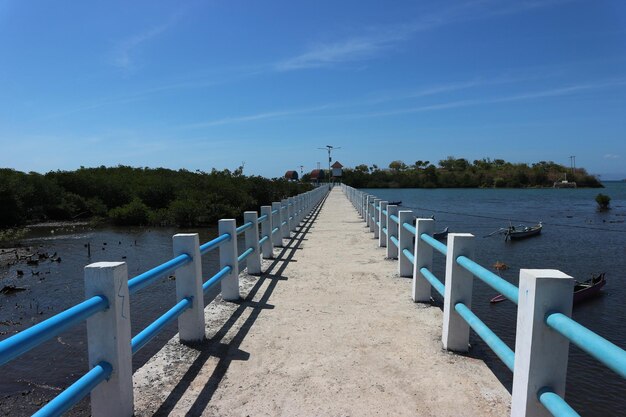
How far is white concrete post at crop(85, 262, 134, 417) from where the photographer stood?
10.2ft

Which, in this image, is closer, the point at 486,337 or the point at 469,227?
the point at 486,337

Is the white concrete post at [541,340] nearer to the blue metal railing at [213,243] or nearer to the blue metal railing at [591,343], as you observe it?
the blue metal railing at [591,343]

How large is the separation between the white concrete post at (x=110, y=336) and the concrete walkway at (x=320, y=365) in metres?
0.35

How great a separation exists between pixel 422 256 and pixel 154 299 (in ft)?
31.2

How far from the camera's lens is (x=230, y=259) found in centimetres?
638

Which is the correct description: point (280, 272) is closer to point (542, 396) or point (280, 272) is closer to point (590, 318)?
point (542, 396)

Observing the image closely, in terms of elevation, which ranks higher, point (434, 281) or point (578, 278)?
point (434, 281)

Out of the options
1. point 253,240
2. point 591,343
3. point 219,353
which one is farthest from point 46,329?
point 253,240

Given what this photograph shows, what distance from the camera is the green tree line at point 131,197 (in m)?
36.4

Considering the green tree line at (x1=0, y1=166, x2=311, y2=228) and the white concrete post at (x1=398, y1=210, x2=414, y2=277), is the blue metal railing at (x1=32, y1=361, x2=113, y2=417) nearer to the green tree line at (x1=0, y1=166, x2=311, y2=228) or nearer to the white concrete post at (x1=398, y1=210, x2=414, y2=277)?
the white concrete post at (x1=398, y1=210, x2=414, y2=277)

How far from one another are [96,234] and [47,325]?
33.2 m

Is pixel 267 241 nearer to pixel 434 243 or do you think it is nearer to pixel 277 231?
pixel 277 231

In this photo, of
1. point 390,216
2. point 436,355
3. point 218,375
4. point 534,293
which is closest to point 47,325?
point 218,375

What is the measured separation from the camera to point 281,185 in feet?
165
